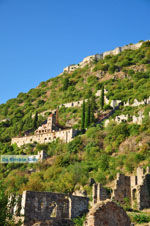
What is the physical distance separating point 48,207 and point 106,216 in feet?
28.1

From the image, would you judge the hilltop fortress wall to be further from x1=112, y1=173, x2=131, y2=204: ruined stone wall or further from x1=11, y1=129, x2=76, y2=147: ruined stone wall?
x1=112, y1=173, x2=131, y2=204: ruined stone wall

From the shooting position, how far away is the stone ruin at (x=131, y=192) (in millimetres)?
29922

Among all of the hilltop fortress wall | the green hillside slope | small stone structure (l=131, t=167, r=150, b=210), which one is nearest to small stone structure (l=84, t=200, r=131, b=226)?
the green hillside slope

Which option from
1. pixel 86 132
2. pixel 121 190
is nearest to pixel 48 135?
pixel 86 132

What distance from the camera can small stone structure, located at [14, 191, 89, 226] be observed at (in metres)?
20.6

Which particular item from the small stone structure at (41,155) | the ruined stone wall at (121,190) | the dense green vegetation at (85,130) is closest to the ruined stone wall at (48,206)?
the dense green vegetation at (85,130)

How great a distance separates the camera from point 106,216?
44.1 feet

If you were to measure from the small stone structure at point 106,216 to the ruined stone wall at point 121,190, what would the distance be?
17.7m

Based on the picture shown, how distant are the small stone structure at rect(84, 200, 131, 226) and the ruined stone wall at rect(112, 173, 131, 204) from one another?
58.1 feet

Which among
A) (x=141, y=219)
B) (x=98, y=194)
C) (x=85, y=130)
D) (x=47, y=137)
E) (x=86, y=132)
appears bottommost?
(x=141, y=219)

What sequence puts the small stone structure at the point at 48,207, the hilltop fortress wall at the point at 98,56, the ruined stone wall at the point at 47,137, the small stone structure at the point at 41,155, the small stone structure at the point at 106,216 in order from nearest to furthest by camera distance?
the small stone structure at the point at 106,216 < the small stone structure at the point at 48,207 < the small stone structure at the point at 41,155 < the ruined stone wall at the point at 47,137 < the hilltop fortress wall at the point at 98,56

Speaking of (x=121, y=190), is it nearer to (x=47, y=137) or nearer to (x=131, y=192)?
(x=131, y=192)

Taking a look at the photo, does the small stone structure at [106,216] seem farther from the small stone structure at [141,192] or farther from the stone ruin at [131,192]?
the small stone structure at [141,192]

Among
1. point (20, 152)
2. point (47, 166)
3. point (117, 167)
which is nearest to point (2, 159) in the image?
point (20, 152)
